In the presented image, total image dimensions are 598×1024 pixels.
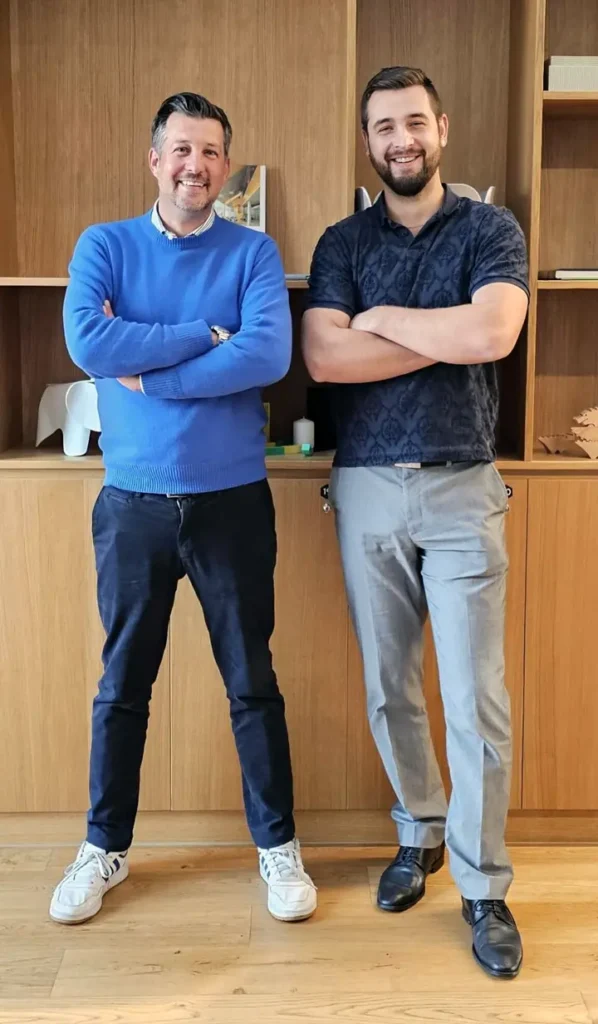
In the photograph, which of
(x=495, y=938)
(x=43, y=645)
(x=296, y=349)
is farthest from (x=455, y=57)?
(x=495, y=938)

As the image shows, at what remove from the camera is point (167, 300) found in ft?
6.40

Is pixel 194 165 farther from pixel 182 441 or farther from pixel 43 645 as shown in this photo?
pixel 43 645

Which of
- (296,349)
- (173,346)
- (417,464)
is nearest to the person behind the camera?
(173,346)

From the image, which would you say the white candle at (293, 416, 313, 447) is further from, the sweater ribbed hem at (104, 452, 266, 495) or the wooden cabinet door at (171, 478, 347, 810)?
the sweater ribbed hem at (104, 452, 266, 495)

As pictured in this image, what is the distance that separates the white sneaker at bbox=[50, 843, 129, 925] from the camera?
204 centimetres

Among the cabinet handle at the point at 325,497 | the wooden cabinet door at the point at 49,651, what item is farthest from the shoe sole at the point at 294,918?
the cabinet handle at the point at 325,497

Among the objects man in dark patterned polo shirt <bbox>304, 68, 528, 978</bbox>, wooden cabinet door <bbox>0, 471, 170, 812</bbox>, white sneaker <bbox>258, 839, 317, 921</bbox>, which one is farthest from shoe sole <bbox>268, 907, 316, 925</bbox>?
wooden cabinet door <bbox>0, 471, 170, 812</bbox>

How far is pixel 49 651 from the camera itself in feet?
7.73

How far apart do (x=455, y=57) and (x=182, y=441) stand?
1.34 m

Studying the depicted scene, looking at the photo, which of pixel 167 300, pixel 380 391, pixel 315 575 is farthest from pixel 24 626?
pixel 380 391

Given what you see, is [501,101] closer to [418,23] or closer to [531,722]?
[418,23]

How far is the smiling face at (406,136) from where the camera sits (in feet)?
6.29

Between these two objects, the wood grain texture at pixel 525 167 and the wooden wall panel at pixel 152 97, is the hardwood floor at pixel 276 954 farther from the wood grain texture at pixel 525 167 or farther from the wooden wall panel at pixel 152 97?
the wooden wall panel at pixel 152 97

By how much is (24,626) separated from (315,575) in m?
0.72
